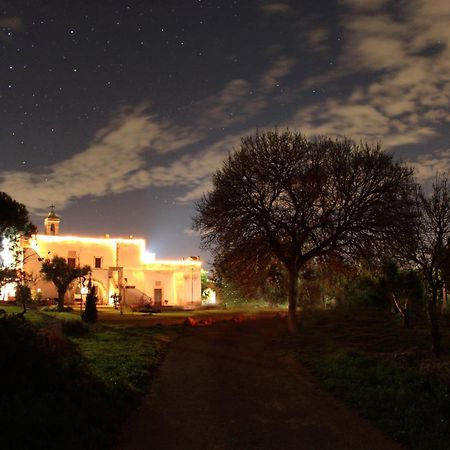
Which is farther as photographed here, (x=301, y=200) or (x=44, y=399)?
(x=301, y=200)

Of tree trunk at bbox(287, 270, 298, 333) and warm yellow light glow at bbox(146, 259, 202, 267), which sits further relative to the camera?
warm yellow light glow at bbox(146, 259, 202, 267)

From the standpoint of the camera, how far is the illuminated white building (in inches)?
2458

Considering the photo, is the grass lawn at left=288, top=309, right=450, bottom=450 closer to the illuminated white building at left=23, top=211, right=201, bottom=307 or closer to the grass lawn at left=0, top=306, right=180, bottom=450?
the grass lawn at left=0, top=306, right=180, bottom=450

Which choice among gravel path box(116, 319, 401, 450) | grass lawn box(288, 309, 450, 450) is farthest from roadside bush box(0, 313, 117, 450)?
grass lawn box(288, 309, 450, 450)

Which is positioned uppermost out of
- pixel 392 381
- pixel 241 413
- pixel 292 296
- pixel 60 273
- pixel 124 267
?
pixel 124 267

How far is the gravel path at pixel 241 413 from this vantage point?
902cm

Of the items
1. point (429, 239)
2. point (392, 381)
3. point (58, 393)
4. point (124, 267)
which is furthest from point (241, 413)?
point (124, 267)

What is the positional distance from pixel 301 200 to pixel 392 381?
1544 cm

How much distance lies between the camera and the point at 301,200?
28.0 meters

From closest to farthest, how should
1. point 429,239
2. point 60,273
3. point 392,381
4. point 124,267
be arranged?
point 392,381 → point 429,239 → point 60,273 → point 124,267

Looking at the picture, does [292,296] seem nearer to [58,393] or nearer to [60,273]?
[58,393]

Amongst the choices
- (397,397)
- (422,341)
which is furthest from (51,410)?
(422,341)

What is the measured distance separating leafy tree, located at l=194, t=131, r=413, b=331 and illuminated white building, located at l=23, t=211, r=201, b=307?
34.2 metres

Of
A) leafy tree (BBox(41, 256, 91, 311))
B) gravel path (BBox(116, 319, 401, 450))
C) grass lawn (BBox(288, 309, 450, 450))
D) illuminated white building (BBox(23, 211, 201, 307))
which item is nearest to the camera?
gravel path (BBox(116, 319, 401, 450))
